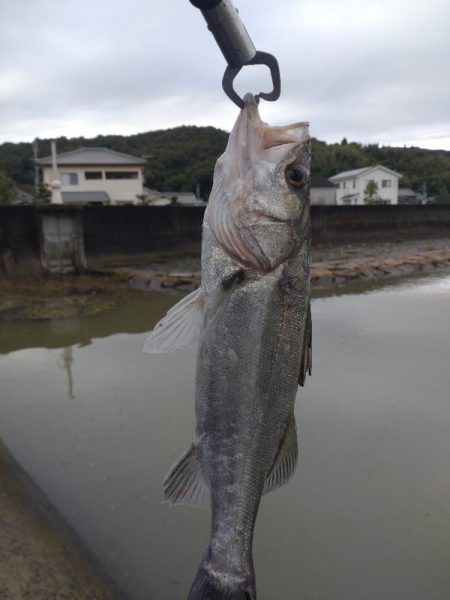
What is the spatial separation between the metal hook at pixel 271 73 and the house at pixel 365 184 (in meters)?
64.6

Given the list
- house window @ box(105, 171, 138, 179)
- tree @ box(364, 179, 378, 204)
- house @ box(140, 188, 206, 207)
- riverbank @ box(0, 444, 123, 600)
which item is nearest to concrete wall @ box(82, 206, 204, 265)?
riverbank @ box(0, 444, 123, 600)

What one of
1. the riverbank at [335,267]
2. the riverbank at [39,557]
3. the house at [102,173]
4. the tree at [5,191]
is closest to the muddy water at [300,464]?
the riverbank at [39,557]

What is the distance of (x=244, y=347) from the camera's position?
1.65 metres

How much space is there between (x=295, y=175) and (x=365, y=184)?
6685 centimetres

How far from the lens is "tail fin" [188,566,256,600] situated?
60.8 inches

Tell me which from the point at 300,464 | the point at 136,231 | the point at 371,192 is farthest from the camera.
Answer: the point at 371,192

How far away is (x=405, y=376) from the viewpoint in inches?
203

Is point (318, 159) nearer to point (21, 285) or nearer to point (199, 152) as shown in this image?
point (199, 152)

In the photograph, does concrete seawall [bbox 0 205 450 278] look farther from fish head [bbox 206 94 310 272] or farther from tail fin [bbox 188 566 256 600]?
tail fin [bbox 188 566 256 600]

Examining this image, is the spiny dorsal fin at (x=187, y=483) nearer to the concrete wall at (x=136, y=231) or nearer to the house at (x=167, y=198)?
the concrete wall at (x=136, y=231)

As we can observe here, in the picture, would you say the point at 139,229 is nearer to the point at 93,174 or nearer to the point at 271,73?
the point at 271,73

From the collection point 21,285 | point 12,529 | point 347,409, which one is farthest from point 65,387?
point 21,285

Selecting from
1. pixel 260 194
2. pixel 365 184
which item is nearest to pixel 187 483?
pixel 260 194

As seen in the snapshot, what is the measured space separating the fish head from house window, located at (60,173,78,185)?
53496mm
